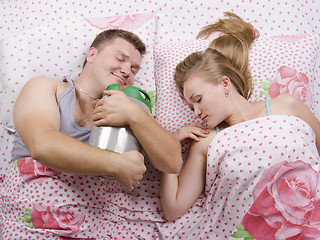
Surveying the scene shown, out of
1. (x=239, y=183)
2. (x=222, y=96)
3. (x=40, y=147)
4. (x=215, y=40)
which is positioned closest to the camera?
(x=40, y=147)

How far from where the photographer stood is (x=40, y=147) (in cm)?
113

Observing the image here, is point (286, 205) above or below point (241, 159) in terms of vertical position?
below

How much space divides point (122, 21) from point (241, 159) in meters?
0.82

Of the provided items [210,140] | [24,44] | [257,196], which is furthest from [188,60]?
[24,44]

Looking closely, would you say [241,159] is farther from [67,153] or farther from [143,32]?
[143,32]

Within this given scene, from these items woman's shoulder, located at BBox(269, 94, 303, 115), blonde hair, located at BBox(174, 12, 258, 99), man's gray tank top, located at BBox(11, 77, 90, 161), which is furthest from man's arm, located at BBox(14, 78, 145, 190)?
woman's shoulder, located at BBox(269, 94, 303, 115)

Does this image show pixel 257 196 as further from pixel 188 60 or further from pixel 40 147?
pixel 40 147

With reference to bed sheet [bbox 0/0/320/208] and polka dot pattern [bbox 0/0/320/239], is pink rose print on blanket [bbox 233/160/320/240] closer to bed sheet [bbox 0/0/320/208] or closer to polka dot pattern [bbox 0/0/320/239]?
polka dot pattern [bbox 0/0/320/239]

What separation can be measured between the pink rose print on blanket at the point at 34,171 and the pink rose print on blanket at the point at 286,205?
27.0 inches

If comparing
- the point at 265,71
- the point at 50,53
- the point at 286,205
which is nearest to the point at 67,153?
the point at 50,53

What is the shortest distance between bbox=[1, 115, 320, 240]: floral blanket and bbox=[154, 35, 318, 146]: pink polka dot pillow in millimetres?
211

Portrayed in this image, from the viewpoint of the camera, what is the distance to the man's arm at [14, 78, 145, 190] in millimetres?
1110

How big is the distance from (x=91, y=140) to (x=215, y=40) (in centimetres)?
71

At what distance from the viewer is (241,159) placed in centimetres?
125
